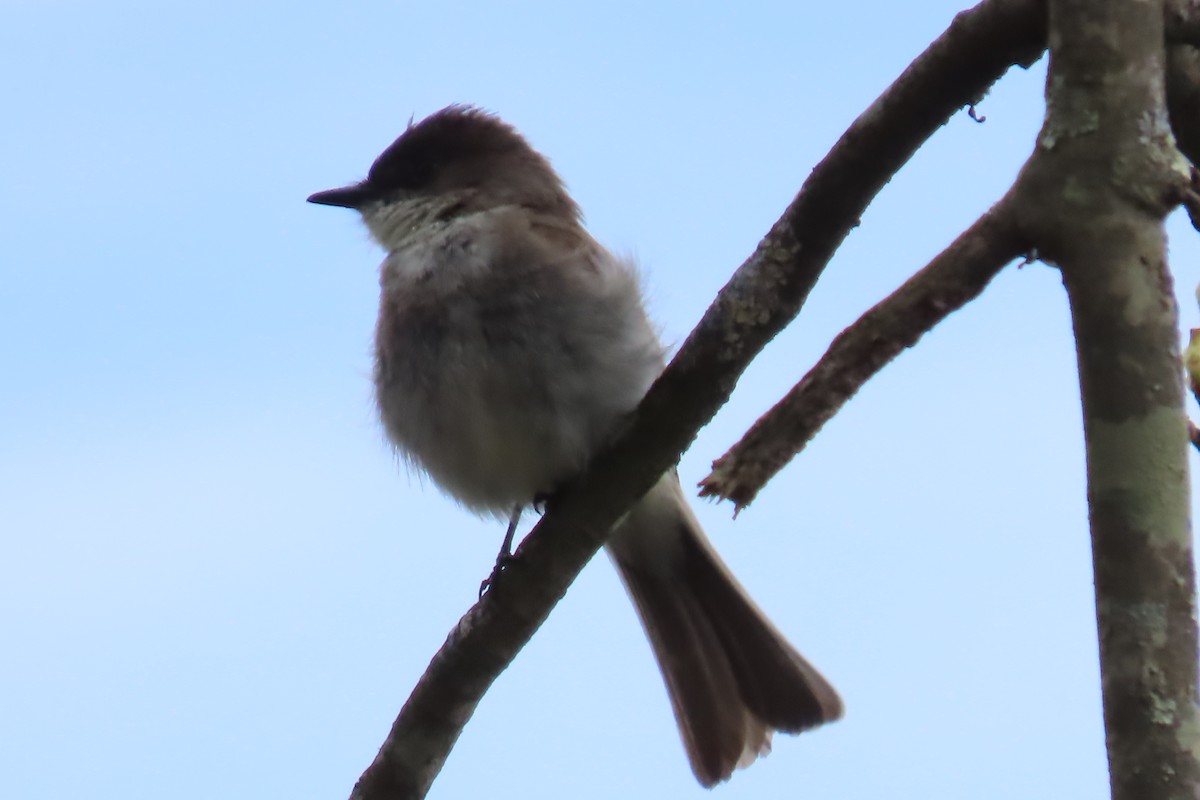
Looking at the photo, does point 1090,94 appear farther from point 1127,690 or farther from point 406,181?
point 406,181

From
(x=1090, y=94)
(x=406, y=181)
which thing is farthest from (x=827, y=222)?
(x=406, y=181)

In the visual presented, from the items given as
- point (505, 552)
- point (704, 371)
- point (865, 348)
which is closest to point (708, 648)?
point (505, 552)

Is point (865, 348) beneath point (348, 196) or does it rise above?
beneath

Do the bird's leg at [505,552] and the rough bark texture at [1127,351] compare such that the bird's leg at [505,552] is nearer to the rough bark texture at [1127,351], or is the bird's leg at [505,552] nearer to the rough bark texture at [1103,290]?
the rough bark texture at [1103,290]

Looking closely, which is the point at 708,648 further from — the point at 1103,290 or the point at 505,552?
the point at 1103,290

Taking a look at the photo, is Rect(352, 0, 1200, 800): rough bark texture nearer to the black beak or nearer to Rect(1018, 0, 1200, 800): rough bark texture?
Rect(1018, 0, 1200, 800): rough bark texture

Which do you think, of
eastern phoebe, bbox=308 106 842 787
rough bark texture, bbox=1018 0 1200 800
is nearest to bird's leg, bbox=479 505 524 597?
eastern phoebe, bbox=308 106 842 787

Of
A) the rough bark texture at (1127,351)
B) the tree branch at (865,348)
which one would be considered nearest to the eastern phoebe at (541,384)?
the tree branch at (865,348)
